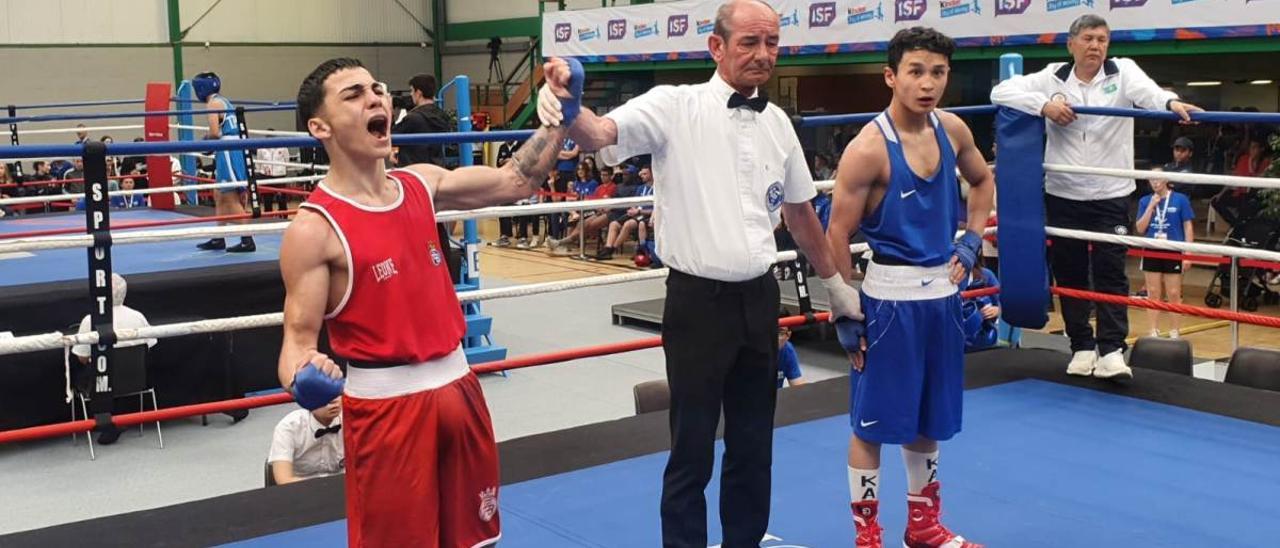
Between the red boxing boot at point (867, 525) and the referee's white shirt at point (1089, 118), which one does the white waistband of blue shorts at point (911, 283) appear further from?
the referee's white shirt at point (1089, 118)

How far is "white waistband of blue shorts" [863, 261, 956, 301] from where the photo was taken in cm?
291

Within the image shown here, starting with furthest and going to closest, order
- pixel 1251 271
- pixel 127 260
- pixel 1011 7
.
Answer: pixel 1011 7, pixel 1251 271, pixel 127 260

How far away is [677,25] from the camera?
1312 cm

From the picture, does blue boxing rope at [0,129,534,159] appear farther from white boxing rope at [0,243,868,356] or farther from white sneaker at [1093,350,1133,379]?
white sneaker at [1093,350,1133,379]

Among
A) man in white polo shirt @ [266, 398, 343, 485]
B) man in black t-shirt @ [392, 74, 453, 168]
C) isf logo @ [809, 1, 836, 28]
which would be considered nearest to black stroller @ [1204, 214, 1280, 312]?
isf logo @ [809, 1, 836, 28]

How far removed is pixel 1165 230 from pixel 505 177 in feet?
23.3

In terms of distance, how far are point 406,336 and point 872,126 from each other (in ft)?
4.31

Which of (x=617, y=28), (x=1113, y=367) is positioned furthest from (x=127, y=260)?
(x=617, y=28)

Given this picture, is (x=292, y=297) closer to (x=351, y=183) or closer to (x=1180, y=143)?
(x=351, y=183)

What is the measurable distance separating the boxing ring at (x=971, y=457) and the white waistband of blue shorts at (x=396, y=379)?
1.02m

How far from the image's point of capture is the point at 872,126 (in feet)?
9.53

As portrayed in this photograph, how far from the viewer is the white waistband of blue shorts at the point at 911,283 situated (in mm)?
2912

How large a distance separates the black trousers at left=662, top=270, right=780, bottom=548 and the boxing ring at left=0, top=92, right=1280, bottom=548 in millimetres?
354

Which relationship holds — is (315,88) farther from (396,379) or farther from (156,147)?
(156,147)
